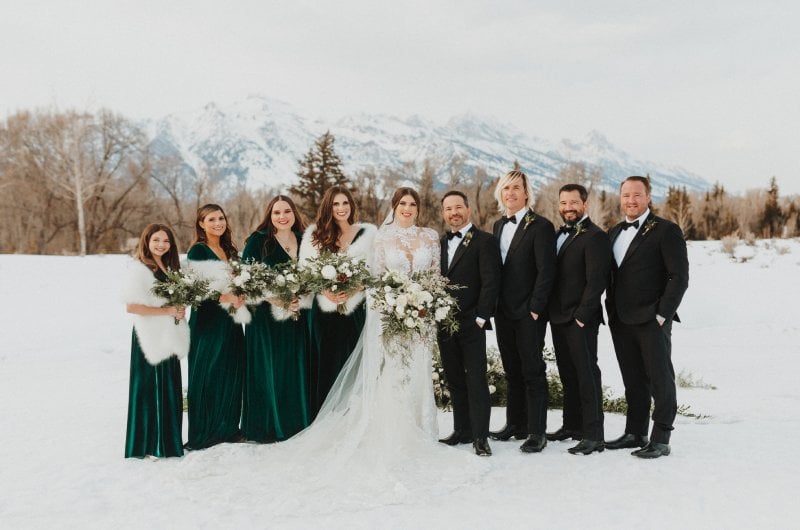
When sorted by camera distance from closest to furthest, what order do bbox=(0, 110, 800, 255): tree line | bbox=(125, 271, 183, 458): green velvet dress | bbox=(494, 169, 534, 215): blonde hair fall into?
1. bbox=(125, 271, 183, 458): green velvet dress
2. bbox=(494, 169, 534, 215): blonde hair
3. bbox=(0, 110, 800, 255): tree line

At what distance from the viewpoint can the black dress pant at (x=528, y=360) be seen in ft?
18.7

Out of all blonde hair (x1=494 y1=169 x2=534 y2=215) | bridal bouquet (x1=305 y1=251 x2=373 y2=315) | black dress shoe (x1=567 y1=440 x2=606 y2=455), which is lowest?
black dress shoe (x1=567 y1=440 x2=606 y2=455)

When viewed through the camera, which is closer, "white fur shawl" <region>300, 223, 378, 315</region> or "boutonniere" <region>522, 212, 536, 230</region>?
"boutonniere" <region>522, 212, 536, 230</region>

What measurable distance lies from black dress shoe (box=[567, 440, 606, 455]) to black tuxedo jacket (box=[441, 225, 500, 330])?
4.79ft

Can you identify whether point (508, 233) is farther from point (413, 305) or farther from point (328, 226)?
point (328, 226)

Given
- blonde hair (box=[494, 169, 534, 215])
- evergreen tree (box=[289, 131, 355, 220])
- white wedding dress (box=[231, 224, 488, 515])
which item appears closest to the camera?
white wedding dress (box=[231, 224, 488, 515])

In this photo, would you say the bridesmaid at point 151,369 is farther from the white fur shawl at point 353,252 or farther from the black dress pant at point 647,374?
the black dress pant at point 647,374

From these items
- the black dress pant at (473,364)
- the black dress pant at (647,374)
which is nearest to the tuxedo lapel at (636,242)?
the black dress pant at (647,374)

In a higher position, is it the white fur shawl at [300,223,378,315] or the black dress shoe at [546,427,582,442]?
the white fur shawl at [300,223,378,315]

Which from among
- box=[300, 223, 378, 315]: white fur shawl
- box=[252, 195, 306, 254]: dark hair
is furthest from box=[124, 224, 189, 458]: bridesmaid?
box=[300, 223, 378, 315]: white fur shawl

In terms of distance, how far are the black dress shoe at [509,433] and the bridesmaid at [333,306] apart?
71.3 inches

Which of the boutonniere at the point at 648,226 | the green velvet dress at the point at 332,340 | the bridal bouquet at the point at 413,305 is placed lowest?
the green velvet dress at the point at 332,340

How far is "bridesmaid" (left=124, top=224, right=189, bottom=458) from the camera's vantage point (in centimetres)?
564

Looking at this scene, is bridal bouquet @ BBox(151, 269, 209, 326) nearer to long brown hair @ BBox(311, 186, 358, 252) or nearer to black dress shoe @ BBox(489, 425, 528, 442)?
long brown hair @ BBox(311, 186, 358, 252)
